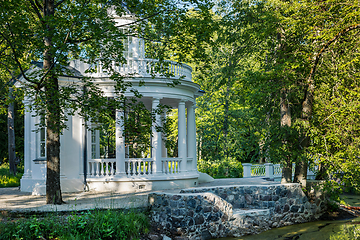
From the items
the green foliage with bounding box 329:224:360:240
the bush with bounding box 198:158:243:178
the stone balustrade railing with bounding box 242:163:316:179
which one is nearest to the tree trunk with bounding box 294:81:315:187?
the green foliage with bounding box 329:224:360:240

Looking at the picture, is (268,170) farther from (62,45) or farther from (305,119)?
(62,45)

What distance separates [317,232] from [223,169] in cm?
1291

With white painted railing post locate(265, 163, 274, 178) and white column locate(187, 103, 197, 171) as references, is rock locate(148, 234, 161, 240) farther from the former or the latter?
white painted railing post locate(265, 163, 274, 178)

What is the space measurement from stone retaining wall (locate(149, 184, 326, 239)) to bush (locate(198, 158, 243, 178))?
419 inches

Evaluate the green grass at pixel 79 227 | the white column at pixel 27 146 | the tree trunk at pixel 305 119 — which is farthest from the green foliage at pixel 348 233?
the white column at pixel 27 146

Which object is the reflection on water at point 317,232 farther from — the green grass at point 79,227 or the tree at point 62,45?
the tree at point 62,45

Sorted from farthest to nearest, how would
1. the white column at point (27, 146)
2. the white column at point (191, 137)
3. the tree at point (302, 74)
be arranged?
the white column at point (191, 137), the white column at point (27, 146), the tree at point (302, 74)

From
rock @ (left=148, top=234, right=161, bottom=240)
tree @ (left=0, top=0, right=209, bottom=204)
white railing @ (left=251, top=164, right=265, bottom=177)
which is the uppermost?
tree @ (left=0, top=0, right=209, bottom=204)

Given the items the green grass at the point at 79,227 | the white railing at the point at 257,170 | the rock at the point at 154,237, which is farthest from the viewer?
the white railing at the point at 257,170

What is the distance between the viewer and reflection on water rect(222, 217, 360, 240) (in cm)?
1088

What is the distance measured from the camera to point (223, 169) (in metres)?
24.5

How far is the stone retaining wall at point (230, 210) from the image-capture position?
10352 mm

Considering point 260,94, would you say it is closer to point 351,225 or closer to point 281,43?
point 281,43

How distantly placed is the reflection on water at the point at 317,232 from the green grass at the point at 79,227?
401 cm
